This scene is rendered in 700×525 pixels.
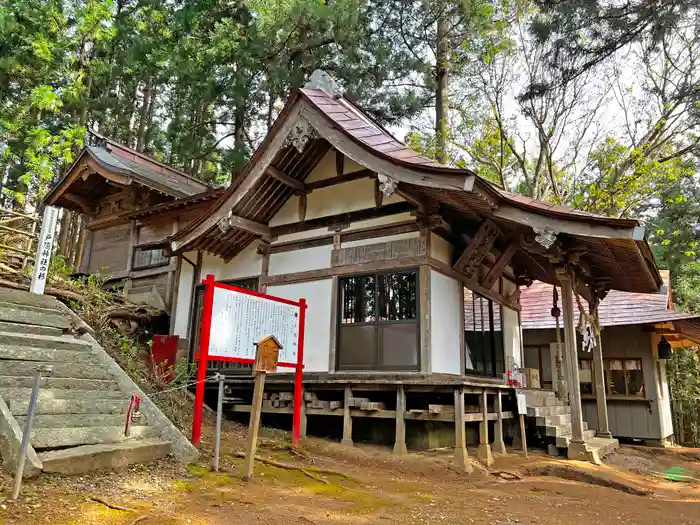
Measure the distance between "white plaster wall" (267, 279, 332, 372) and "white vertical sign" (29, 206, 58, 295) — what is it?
176 inches

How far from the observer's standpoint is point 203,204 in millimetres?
12523

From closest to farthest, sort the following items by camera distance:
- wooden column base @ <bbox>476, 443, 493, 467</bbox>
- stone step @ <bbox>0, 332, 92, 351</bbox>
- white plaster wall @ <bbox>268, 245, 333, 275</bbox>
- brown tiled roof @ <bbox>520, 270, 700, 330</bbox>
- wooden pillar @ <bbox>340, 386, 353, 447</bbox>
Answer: stone step @ <bbox>0, 332, 92, 351</bbox>
wooden column base @ <bbox>476, 443, 493, 467</bbox>
wooden pillar @ <bbox>340, 386, 353, 447</bbox>
white plaster wall @ <bbox>268, 245, 333, 275</bbox>
brown tiled roof @ <bbox>520, 270, 700, 330</bbox>

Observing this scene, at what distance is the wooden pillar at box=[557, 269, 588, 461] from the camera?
8594mm

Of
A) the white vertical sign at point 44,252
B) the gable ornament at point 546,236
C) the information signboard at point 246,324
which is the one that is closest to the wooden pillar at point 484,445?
the gable ornament at point 546,236

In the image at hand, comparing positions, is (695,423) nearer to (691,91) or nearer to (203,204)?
(691,91)

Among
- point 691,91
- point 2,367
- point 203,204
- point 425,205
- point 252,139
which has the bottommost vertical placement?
point 2,367

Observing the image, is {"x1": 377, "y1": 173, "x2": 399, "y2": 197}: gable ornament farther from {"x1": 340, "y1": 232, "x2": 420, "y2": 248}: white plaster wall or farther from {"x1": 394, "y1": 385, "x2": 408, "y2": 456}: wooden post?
{"x1": 394, "y1": 385, "x2": 408, "y2": 456}: wooden post

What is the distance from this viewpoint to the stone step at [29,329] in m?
6.83

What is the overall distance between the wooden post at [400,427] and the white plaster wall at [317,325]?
1.65 metres

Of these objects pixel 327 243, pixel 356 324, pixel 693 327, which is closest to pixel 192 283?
pixel 327 243

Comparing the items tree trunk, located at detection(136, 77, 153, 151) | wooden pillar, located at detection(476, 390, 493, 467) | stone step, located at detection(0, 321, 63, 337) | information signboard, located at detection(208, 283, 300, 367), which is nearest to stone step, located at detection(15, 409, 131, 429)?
information signboard, located at detection(208, 283, 300, 367)

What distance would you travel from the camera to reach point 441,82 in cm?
1831

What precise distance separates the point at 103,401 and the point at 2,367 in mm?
1130

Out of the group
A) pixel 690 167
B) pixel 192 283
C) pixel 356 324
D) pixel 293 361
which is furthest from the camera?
pixel 690 167
